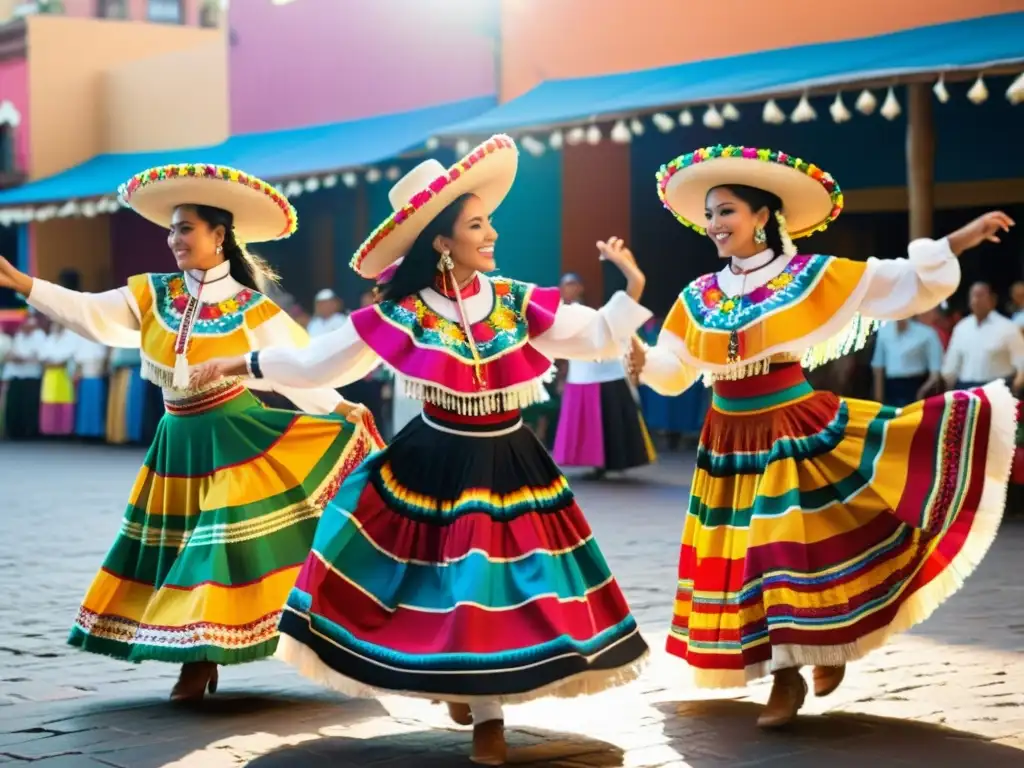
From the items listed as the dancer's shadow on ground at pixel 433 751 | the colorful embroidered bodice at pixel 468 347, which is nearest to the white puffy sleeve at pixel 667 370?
the colorful embroidered bodice at pixel 468 347

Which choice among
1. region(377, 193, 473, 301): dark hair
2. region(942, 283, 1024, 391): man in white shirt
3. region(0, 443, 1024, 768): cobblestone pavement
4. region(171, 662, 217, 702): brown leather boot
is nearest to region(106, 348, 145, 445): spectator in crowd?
region(942, 283, 1024, 391): man in white shirt

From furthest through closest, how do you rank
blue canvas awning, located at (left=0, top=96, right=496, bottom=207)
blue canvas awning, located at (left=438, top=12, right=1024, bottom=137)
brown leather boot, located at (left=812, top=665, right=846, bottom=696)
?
blue canvas awning, located at (left=0, top=96, right=496, bottom=207) → blue canvas awning, located at (left=438, top=12, right=1024, bottom=137) → brown leather boot, located at (left=812, top=665, right=846, bottom=696)

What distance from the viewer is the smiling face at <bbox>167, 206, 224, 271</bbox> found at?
635cm

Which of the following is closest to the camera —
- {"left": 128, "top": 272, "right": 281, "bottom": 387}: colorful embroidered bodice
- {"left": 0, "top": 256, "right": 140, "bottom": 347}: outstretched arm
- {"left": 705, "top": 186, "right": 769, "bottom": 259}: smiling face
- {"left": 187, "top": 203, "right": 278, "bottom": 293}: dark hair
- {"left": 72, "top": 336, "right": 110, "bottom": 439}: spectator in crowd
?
{"left": 705, "top": 186, "right": 769, "bottom": 259}: smiling face

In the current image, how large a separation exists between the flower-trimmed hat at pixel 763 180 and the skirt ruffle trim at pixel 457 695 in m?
1.66

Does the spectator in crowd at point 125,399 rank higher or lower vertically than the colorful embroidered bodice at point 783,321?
lower

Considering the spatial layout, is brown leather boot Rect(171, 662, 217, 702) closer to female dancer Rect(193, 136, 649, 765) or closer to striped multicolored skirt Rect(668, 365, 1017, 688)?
female dancer Rect(193, 136, 649, 765)

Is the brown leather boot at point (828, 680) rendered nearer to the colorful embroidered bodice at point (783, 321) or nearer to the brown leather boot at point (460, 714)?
the colorful embroidered bodice at point (783, 321)

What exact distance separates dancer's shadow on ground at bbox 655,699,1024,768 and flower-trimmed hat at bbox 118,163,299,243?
2.37 metres

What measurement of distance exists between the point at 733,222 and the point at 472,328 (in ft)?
3.47

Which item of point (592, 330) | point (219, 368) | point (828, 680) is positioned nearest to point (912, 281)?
point (592, 330)

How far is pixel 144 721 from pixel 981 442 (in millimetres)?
2800

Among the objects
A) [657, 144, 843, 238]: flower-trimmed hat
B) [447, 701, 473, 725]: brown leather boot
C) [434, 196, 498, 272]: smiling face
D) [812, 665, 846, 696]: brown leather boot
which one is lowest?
[447, 701, 473, 725]: brown leather boot

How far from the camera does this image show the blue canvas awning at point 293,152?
19188 mm
